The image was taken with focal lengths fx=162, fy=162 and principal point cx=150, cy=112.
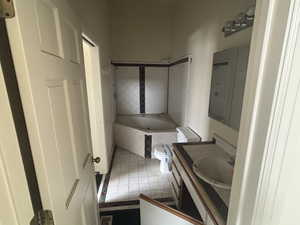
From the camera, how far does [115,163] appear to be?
2.86m

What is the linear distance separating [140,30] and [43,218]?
3.75 metres

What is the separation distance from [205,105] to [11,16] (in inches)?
73.4

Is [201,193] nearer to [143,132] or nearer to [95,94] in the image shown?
[95,94]

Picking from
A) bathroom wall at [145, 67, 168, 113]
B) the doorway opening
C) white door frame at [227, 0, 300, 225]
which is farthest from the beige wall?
white door frame at [227, 0, 300, 225]

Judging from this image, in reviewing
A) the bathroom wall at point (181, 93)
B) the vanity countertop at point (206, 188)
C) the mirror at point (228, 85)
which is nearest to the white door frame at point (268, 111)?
the vanity countertop at point (206, 188)

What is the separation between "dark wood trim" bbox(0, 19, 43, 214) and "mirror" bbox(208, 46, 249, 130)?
1356 millimetres

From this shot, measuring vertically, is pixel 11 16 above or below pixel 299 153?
above

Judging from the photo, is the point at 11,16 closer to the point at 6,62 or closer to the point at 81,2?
the point at 6,62

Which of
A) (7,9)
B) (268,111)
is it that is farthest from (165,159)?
(7,9)

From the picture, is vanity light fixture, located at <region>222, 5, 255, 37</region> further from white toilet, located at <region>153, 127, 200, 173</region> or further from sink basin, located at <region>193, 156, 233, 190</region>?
white toilet, located at <region>153, 127, 200, 173</region>

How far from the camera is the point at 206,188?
1.05 metres

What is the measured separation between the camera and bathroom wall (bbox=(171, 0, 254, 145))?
1458mm

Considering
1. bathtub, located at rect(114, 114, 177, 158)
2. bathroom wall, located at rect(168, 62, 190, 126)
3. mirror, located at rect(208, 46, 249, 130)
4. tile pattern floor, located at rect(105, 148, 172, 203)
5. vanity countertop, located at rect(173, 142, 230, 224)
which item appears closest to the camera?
vanity countertop, located at rect(173, 142, 230, 224)

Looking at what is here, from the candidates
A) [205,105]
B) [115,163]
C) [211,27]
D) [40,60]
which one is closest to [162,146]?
[115,163]
